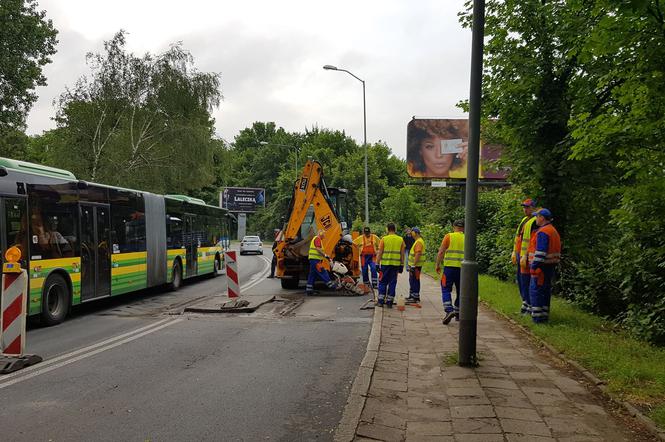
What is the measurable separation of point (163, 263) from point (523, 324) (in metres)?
9.92

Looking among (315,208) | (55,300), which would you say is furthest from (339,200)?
(55,300)

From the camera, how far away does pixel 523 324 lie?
905 centimetres

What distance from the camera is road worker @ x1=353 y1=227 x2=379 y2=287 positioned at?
49.4 ft

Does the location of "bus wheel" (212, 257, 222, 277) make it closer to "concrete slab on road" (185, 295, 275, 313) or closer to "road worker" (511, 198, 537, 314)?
"concrete slab on road" (185, 295, 275, 313)

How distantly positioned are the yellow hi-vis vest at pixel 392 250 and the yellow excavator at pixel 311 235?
10.2ft

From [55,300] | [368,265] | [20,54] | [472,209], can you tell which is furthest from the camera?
[20,54]

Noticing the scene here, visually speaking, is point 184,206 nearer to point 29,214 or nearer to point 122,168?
point 29,214

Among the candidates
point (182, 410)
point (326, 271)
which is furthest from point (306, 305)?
point (182, 410)

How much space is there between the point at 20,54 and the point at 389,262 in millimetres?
21872

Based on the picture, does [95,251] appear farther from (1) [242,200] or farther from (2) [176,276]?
(1) [242,200]

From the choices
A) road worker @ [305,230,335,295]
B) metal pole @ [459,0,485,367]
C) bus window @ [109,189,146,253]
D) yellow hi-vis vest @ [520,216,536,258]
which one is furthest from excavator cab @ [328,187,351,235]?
metal pole @ [459,0,485,367]

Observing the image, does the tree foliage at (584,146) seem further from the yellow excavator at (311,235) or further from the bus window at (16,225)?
the bus window at (16,225)

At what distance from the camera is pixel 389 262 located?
452 inches

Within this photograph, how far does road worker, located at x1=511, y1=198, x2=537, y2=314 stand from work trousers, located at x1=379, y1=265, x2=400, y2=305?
2.45 meters
